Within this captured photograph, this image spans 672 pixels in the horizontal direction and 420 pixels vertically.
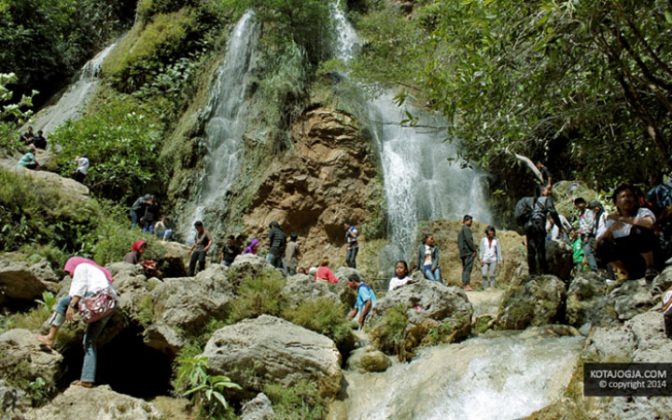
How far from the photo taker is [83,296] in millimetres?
7469

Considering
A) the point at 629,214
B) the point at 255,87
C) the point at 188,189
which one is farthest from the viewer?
the point at 255,87

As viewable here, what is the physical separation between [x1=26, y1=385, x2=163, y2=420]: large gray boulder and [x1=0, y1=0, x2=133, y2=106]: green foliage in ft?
70.9

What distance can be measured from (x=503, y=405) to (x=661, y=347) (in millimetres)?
2153

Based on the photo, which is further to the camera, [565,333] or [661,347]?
[565,333]

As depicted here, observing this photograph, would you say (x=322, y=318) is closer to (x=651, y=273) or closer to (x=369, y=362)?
(x=369, y=362)

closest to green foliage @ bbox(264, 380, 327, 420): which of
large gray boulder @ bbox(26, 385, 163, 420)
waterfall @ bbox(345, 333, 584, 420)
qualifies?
waterfall @ bbox(345, 333, 584, 420)

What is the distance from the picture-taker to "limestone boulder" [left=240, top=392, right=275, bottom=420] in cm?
729

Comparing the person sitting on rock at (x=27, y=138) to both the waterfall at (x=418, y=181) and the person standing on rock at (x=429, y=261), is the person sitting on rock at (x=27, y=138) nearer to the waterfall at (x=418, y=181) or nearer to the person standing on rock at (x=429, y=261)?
the waterfall at (x=418, y=181)

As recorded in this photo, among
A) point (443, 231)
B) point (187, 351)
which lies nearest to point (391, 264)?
point (443, 231)

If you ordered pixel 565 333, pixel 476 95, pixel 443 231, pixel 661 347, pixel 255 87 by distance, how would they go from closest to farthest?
1. pixel 661 347
2. pixel 476 95
3. pixel 565 333
4. pixel 443 231
5. pixel 255 87

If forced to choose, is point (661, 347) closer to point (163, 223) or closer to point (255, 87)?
point (163, 223)

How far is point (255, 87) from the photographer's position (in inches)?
825

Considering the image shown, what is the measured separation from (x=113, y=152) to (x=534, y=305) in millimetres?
14212

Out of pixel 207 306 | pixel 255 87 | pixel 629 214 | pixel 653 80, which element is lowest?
pixel 207 306
